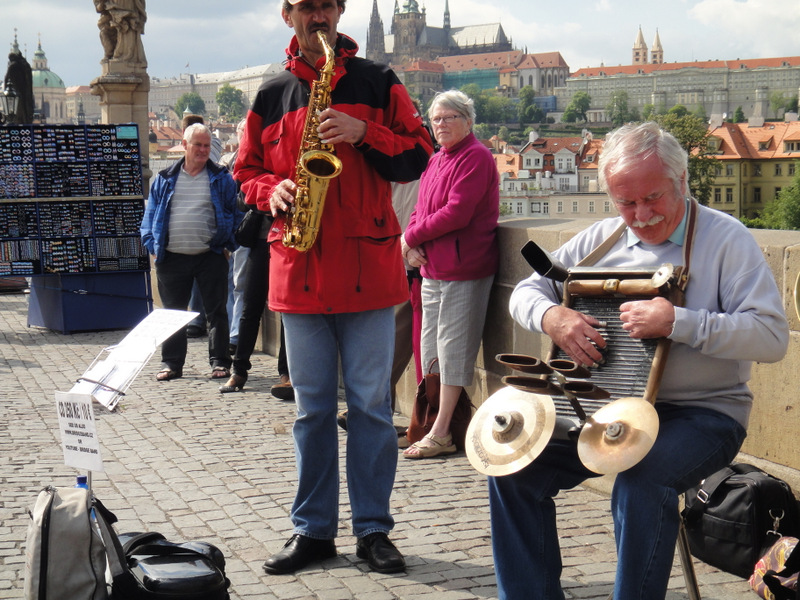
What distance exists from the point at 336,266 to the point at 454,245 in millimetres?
1697

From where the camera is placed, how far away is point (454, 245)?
5.41 m

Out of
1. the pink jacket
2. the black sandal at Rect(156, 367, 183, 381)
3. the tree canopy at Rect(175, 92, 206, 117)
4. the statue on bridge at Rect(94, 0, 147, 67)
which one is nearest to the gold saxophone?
the pink jacket

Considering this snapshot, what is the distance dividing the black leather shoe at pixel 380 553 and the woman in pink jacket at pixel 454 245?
1525mm

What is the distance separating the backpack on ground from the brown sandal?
8.50ft

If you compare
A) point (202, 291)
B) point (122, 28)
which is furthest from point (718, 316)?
point (122, 28)

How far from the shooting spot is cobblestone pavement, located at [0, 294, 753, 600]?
3682mm

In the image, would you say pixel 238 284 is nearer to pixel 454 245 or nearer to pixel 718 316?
pixel 454 245

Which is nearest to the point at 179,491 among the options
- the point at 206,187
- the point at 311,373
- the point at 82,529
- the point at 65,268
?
the point at 311,373

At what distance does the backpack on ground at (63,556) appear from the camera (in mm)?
2914

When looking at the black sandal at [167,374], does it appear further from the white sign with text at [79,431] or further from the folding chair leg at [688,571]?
the folding chair leg at [688,571]

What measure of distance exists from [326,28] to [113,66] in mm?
14033

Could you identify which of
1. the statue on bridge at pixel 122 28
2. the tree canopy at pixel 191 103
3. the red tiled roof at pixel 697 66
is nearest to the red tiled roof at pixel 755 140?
the red tiled roof at pixel 697 66

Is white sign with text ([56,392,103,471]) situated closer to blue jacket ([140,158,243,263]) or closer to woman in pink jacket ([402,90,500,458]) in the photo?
woman in pink jacket ([402,90,500,458])

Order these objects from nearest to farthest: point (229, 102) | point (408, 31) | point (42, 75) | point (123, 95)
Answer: point (123, 95) < point (42, 75) < point (229, 102) < point (408, 31)
